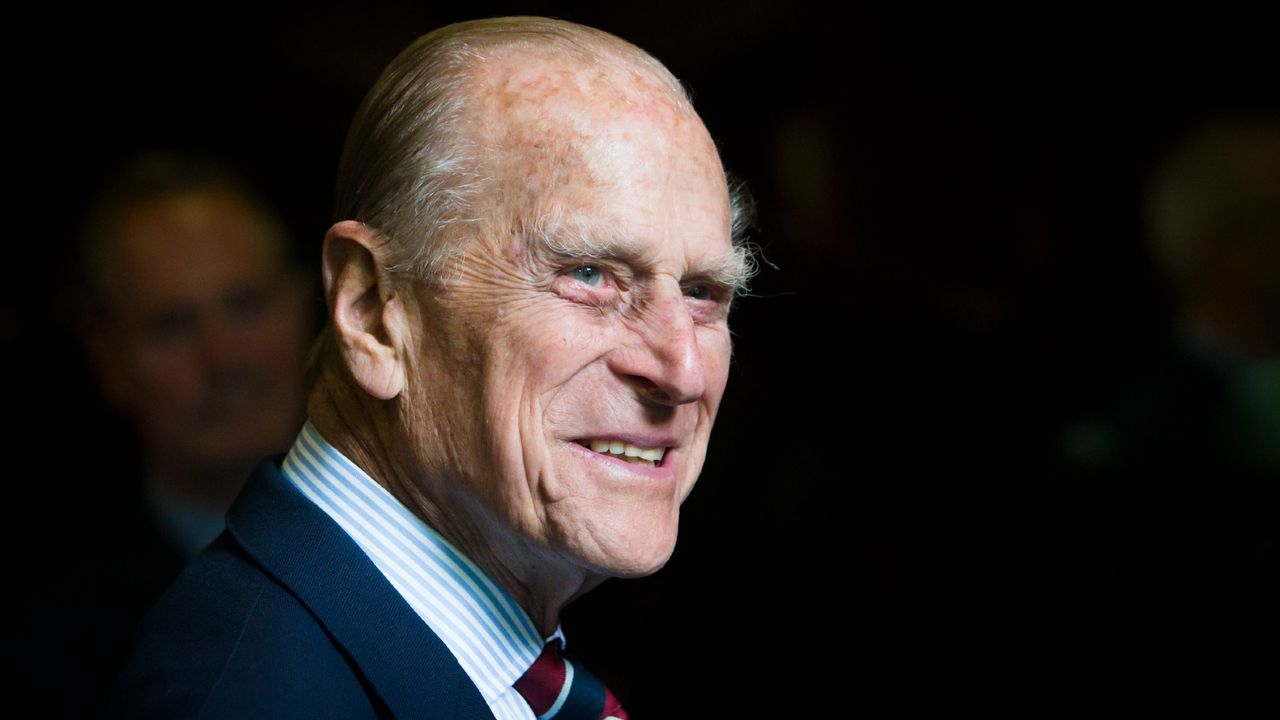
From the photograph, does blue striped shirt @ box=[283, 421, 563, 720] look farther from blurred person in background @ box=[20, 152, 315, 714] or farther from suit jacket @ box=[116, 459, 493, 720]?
blurred person in background @ box=[20, 152, 315, 714]

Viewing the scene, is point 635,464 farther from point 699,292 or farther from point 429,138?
point 429,138

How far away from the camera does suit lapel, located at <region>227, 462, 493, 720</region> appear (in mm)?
1398

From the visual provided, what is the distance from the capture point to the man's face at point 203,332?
2.55 meters

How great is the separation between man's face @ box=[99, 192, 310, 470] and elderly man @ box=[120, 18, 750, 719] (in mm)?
1108

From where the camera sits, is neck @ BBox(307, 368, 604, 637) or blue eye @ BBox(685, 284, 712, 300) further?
blue eye @ BBox(685, 284, 712, 300)

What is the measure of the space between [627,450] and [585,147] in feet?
1.26

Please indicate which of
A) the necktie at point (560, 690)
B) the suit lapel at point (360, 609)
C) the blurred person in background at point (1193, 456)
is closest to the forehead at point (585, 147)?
the suit lapel at point (360, 609)

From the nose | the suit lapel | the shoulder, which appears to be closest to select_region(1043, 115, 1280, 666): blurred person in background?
the nose

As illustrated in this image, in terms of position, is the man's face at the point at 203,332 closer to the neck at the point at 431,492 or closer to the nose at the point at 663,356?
the neck at the point at 431,492

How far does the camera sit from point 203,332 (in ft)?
8.57

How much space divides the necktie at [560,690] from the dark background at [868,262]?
106 cm

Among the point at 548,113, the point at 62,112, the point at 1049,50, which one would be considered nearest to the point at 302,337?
the point at 62,112

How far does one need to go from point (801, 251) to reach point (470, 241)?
5.27 feet

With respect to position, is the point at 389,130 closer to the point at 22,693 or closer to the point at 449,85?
the point at 449,85
